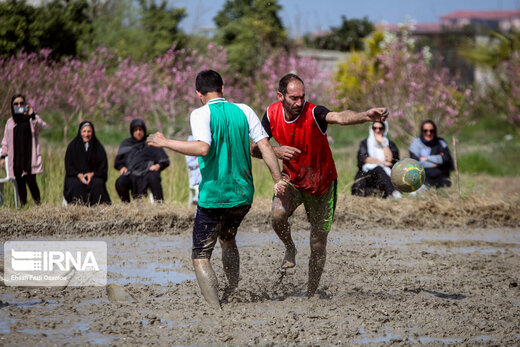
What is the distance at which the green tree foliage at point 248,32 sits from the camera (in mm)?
28562

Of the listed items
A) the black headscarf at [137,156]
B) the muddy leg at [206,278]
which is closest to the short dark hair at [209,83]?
the muddy leg at [206,278]

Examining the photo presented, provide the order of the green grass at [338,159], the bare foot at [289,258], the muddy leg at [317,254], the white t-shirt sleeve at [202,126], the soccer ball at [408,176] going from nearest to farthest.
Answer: the white t-shirt sleeve at [202,126]
the muddy leg at [317,254]
the bare foot at [289,258]
the soccer ball at [408,176]
the green grass at [338,159]

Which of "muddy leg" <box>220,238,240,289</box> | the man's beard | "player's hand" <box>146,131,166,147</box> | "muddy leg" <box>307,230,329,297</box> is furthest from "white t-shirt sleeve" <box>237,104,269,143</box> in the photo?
"muddy leg" <box>307,230,329,297</box>

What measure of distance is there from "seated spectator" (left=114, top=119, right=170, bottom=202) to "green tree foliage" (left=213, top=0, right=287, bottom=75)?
1342 centimetres

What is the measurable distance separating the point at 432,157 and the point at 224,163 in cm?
764

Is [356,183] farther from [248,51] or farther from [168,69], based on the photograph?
[248,51]

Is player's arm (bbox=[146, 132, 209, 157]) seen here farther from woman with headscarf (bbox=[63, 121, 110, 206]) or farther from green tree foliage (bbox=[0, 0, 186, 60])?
green tree foliage (bbox=[0, 0, 186, 60])

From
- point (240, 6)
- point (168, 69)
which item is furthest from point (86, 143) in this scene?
point (240, 6)

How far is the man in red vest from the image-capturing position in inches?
253

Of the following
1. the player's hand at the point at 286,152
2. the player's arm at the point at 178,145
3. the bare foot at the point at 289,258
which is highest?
the player's arm at the point at 178,145

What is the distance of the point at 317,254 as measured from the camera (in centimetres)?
680

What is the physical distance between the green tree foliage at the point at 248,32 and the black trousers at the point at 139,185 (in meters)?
13.9

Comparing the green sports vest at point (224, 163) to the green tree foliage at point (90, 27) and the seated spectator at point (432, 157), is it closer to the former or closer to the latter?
the seated spectator at point (432, 157)

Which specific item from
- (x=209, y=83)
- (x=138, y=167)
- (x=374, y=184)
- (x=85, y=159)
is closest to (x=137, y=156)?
(x=138, y=167)
